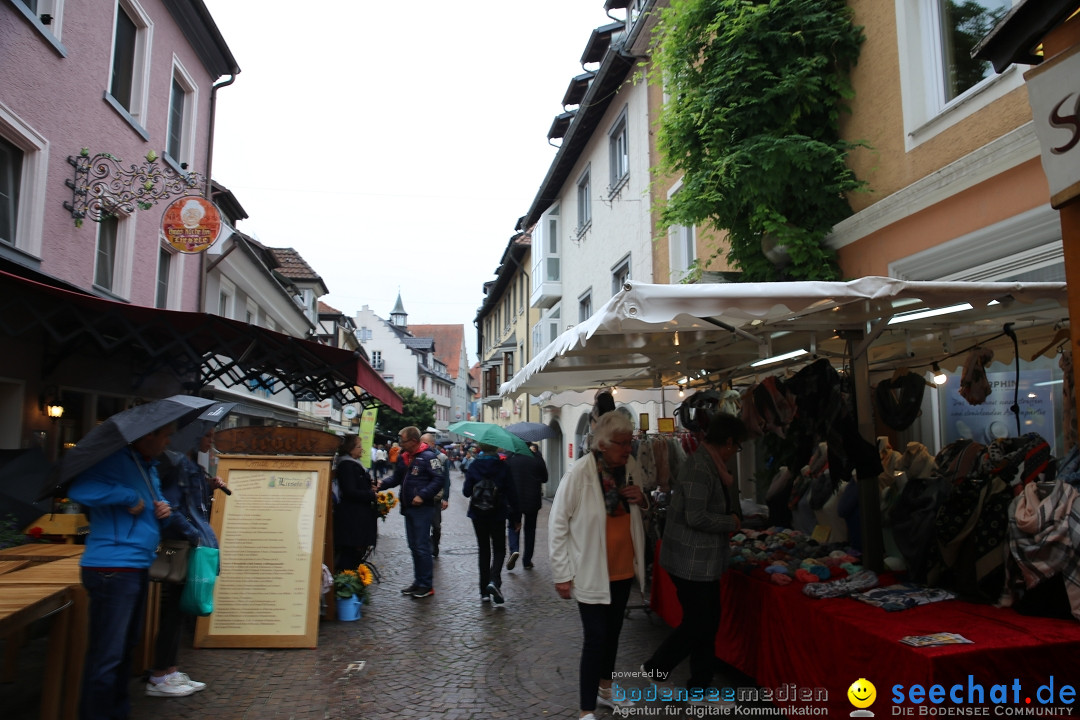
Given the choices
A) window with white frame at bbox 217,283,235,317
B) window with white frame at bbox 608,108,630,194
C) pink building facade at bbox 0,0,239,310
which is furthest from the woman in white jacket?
window with white frame at bbox 217,283,235,317

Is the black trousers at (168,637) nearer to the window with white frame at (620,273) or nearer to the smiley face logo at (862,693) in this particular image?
the smiley face logo at (862,693)

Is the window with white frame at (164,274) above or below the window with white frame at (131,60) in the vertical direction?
below

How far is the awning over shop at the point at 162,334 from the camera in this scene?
20.5ft

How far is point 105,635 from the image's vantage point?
3949 mm

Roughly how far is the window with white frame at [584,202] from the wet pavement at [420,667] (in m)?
13.9

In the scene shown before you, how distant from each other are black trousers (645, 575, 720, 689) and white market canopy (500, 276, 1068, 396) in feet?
5.48

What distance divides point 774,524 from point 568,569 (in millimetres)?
3752

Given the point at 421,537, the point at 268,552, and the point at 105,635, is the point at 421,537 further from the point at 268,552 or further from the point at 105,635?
the point at 105,635

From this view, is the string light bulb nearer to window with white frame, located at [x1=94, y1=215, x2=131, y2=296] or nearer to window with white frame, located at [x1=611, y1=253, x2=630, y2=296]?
window with white frame, located at [x1=611, y1=253, x2=630, y2=296]

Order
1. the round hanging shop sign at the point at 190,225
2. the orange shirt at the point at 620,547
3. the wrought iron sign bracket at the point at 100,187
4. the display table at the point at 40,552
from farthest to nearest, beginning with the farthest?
the round hanging shop sign at the point at 190,225
the wrought iron sign bracket at the point at 100,187
the display table at the point at 40,552
the orange shirt at the point at 620,547

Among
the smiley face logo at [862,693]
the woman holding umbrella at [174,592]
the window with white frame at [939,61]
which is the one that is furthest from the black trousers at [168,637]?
the window with white frame at [939,61]

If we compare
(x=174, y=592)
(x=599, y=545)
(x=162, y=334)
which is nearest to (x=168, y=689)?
(x=174, y=592)

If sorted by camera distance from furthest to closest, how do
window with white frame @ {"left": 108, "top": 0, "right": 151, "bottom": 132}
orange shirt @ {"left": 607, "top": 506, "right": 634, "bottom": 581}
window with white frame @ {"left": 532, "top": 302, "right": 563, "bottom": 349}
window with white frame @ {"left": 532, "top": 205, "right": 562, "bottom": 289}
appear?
window with white frame @ {"left": 532, "top": 302, "right": 563, "bottom": 349}
window with white frame @ {"left": 532, "top": 205, "right": 562, "bottom": 289}
window with white frame @ {"left": 108, "top": 0, "right": 151, "bottom": 132}
orange shirt @ {"left": 607, "top": 506, "right": 634, "bottom": 581}

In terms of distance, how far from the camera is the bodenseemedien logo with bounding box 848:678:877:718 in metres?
3.53
